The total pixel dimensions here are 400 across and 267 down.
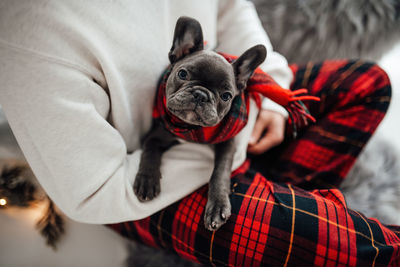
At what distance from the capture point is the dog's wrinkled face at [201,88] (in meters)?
0.57

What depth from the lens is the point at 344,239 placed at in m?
0.58

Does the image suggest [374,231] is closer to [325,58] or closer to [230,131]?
[230,131]

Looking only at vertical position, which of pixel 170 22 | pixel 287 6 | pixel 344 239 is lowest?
pixel 344 239

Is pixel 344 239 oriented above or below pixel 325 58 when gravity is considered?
below

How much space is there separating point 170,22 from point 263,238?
0.68 meters

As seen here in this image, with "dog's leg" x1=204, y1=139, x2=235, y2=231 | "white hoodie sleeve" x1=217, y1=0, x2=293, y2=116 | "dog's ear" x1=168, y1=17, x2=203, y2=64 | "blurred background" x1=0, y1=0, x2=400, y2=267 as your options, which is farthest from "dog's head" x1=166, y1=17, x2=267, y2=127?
"blurred background" x1=0, y1=0, x2=400, y2=267

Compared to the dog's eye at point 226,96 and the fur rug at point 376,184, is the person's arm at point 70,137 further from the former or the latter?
the fur rug at point 376,184

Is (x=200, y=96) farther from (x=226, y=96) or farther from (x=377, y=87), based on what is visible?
(x=377, y=87)

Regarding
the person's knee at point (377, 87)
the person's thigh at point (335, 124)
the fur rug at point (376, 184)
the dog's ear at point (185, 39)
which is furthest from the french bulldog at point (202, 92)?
the fur rug at point (376, 184)

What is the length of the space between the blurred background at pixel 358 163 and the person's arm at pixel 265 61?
1.16 feet

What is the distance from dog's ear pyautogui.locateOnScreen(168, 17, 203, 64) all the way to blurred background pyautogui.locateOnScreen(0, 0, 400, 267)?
22.7 inches

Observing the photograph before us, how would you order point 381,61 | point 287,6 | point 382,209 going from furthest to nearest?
point 381,61, point 287,6, point 382,209

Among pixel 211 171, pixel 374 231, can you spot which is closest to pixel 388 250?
pixel 374 231

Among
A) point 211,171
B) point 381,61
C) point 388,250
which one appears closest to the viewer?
point 388,250
